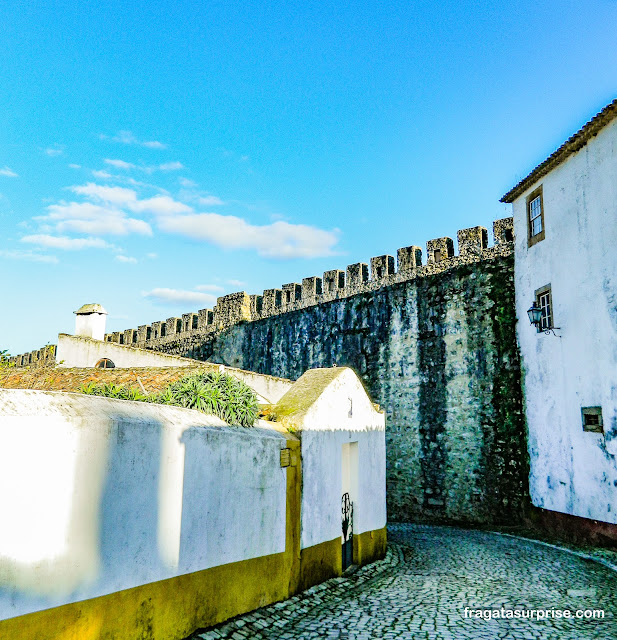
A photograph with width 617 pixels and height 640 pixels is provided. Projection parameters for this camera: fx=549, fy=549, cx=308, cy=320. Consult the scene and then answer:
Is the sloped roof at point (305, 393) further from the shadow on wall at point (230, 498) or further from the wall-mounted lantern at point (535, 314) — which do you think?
the wall-mounted lantern at point (535, 314)

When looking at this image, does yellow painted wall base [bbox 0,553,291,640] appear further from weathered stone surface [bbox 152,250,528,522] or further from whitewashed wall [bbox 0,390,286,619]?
weathered stone surface [bbox 152,250,528,522]

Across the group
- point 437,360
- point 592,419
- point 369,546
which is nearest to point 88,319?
point 437,360

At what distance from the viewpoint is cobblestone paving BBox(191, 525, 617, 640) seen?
18.5ft

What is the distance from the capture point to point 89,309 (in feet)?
53.0

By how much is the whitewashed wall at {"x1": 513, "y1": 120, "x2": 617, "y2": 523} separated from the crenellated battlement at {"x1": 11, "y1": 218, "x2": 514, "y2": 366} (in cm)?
171

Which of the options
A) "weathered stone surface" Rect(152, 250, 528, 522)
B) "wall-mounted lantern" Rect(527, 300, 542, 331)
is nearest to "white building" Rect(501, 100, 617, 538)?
"wall-mounted lantern" Rect(527, 300, 542, 331)

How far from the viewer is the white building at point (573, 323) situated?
10.0 meters

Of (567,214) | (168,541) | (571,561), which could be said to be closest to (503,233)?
(567,214)

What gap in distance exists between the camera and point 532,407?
12375 mm

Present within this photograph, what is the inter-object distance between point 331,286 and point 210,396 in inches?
464

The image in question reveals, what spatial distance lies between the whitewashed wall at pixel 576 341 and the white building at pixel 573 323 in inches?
0.8

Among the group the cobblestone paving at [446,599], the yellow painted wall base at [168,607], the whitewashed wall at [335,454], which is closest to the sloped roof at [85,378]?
the whitewashed wall at [335,454]

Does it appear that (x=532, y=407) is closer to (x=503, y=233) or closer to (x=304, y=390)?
(x=503, y=233)

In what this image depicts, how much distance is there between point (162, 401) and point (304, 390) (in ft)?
8.54
